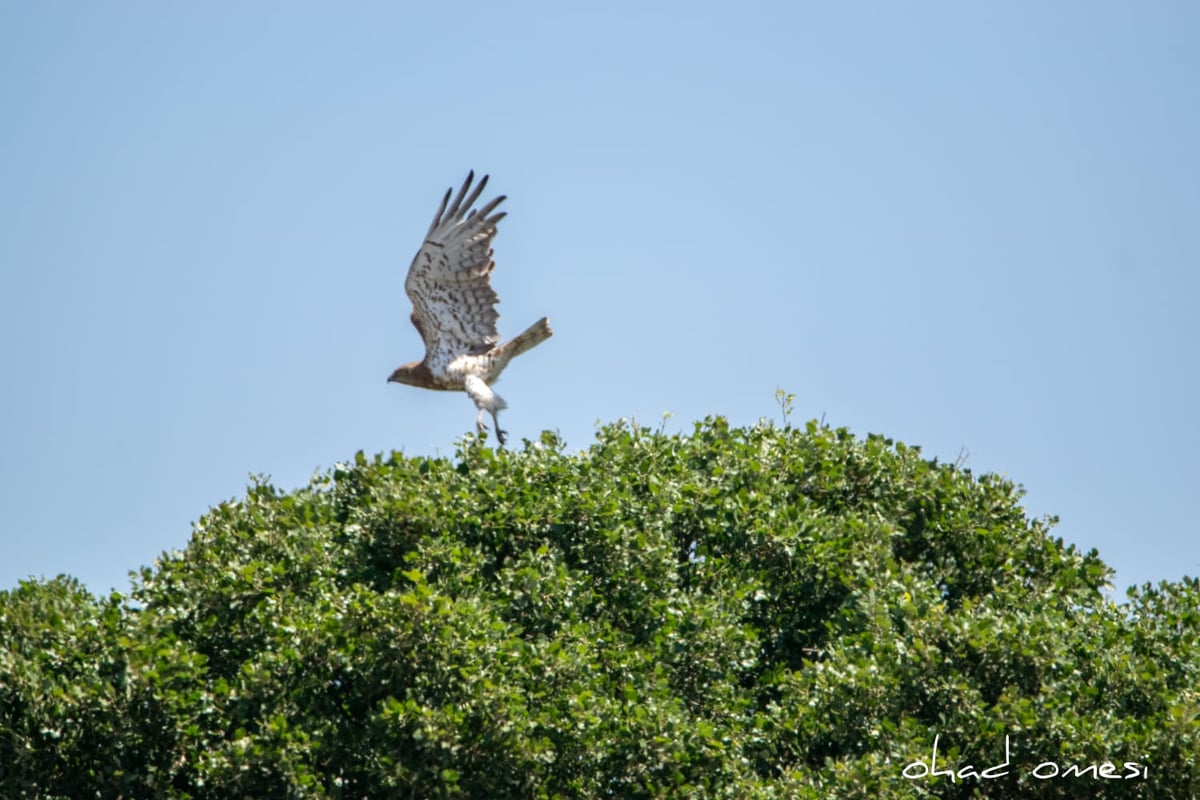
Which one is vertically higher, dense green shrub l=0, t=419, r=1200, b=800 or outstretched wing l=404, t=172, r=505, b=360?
outstretched wing l=404, t=172, r=505, b=360

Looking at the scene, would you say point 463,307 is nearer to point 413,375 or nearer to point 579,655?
point 413,375

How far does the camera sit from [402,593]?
1456cm

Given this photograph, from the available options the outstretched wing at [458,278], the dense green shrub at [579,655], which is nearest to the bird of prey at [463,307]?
the outstretched wing at [458,278]

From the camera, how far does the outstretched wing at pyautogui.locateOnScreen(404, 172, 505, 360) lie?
18.6 metres

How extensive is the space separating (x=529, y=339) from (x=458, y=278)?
1.02m

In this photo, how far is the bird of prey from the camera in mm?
18609

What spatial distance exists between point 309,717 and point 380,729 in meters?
0.65

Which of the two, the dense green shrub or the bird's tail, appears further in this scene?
the bird's tail
